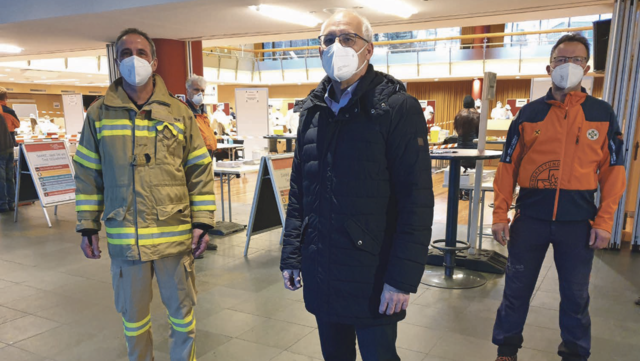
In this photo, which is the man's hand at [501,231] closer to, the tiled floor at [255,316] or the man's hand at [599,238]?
the man's hand at [599,238]

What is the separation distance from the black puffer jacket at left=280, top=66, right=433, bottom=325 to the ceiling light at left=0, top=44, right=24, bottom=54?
32.6 feet

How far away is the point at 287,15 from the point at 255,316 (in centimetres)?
458

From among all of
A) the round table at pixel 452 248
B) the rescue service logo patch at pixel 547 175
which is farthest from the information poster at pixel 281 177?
the rescue service logo patch at pixel 547 175

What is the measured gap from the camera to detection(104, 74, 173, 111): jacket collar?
6.42ft

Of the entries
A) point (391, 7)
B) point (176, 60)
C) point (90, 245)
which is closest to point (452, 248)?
point (90, 245)

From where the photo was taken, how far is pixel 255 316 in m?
3.20

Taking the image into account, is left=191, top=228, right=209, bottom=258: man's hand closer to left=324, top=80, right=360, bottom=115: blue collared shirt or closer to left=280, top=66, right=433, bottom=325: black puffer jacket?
left=280, top=66, right=433, bottom=325: black puffer jacket

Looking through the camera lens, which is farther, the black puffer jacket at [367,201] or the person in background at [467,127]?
the person in background at [467,127]

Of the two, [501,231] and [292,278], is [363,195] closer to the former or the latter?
[292,278]

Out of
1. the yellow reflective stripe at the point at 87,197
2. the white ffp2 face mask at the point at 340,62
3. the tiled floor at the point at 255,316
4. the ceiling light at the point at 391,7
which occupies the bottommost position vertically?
the tiled floor at the point at 255,316

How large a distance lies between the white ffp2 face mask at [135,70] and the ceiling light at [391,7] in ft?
13.7

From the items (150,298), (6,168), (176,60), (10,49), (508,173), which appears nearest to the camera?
(150,298)

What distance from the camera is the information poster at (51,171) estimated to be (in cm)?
609

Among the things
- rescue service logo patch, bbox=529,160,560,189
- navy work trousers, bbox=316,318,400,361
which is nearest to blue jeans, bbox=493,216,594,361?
rescue service logo patch, bbox=529,160,560,189
